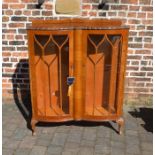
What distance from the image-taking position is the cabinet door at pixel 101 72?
325 centimetres

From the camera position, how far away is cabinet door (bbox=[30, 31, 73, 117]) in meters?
3.24

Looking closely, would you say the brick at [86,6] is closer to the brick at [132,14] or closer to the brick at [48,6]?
the brick at [48,6]

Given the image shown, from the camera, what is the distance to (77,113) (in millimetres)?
3471

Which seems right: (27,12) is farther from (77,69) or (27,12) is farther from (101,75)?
(101,75)

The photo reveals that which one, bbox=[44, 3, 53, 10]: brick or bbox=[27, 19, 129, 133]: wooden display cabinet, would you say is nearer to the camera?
bbox=[27, 19, 129, 133]: wooden display cabinet

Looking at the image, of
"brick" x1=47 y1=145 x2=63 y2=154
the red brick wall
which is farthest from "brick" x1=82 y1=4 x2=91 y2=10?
"brick" x1=47 y1=145 x2=63 y2=154

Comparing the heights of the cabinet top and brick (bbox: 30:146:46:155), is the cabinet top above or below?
above

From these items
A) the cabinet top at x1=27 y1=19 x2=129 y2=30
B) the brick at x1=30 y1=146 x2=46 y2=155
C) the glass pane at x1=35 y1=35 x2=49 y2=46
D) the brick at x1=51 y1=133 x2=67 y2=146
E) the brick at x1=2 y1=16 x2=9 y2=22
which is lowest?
the brick at x1=30 y1=146 x2=46 y2=155

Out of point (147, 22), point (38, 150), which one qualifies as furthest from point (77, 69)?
point (147, 22)

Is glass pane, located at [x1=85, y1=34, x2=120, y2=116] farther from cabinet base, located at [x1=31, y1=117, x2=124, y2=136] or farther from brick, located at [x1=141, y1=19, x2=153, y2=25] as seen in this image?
brick, located at [x1=141, y1=19, x2=153, y2=25]

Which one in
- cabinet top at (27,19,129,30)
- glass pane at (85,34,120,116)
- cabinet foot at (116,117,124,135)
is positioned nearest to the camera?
cabinet top at (27,19,129,30)

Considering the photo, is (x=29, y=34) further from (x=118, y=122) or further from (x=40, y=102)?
(x=118, y=122)

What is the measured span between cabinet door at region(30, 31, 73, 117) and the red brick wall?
877mm

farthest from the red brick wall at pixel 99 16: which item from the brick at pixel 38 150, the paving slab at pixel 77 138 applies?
the brick at pixel 38 150
